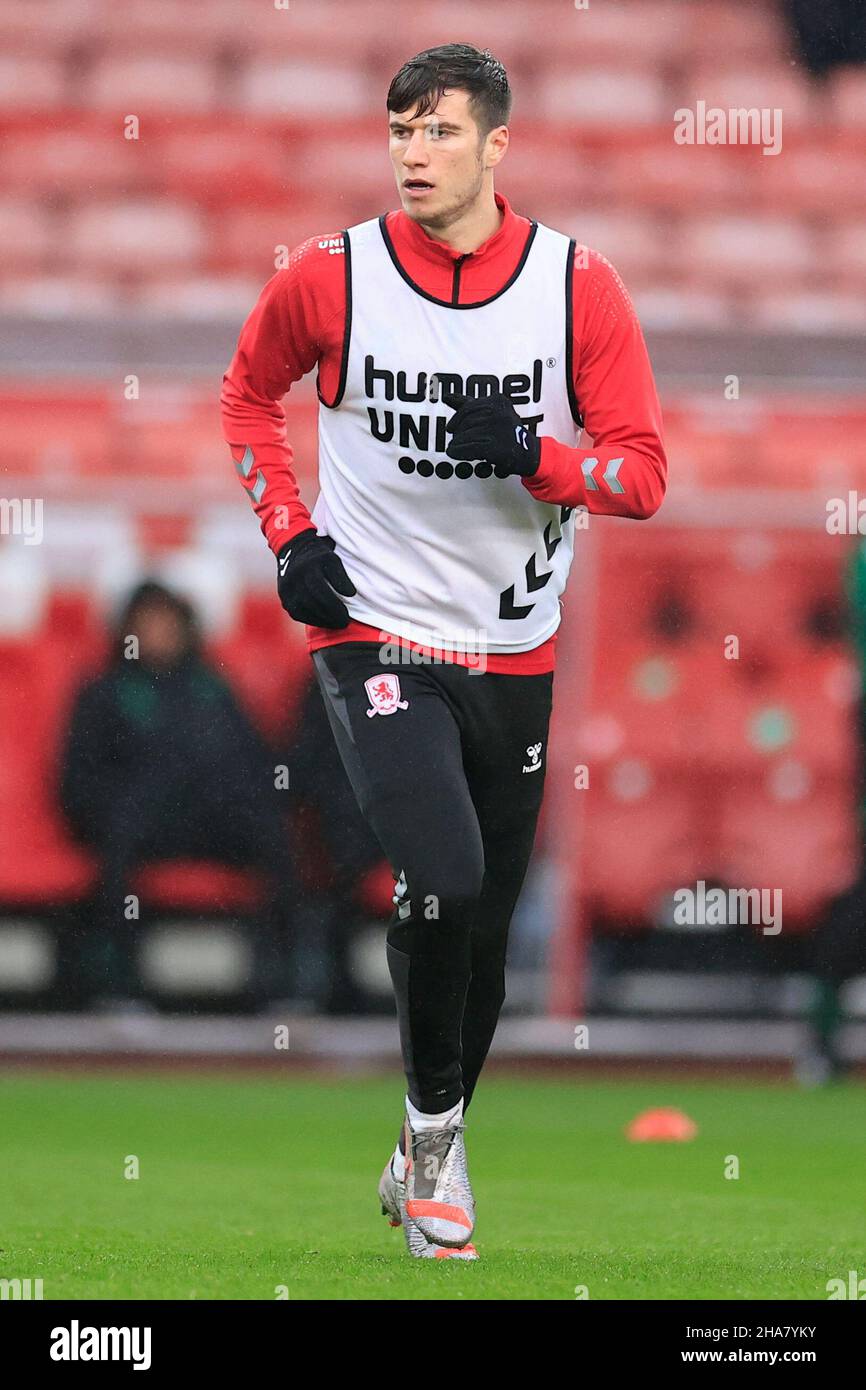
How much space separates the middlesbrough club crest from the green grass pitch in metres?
0.96

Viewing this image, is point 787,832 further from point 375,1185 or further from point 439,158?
point 439,158

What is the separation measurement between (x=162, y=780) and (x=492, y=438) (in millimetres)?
4850

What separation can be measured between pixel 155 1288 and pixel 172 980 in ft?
17.6

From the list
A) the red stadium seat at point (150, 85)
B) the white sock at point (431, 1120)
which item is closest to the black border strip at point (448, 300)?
the white sock at point (431, 1120)

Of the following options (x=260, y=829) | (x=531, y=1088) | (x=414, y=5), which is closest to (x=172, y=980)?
(x=260, y=829)

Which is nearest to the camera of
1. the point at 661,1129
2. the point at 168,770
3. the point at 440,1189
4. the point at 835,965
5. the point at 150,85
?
the point at 440,1189

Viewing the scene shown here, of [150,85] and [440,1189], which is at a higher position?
[150,85]

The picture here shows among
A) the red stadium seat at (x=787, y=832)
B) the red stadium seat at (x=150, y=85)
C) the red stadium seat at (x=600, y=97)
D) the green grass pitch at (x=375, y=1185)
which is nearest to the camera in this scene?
the green grass pitch at (x=375, y=1185)

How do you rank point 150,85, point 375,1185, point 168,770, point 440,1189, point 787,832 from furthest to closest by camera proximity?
point 150,85 → point 787,832 → point 168,770 → point 375,1185 → point 440,1189

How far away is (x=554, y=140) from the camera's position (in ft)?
35.0

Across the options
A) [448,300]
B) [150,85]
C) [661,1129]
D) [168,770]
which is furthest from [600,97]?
[448,300]

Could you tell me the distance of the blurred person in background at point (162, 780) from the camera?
8758mm

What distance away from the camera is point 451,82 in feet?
13.7

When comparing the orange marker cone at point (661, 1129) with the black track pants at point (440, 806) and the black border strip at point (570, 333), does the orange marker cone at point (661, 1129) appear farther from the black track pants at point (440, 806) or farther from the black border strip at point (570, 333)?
the black border strip at point (570, 333)
